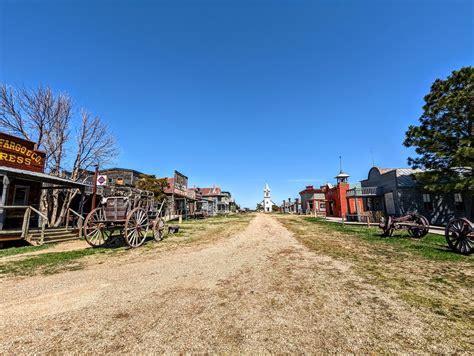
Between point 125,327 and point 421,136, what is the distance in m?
22.8

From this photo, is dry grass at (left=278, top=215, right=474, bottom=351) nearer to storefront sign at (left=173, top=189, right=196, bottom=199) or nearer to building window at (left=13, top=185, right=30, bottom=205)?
building window at (left=13, top=185, right=30, bottom=205)

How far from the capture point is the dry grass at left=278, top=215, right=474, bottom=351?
11.2 feet

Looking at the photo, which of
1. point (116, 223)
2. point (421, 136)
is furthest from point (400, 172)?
point (116, 223)

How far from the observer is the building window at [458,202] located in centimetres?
2039

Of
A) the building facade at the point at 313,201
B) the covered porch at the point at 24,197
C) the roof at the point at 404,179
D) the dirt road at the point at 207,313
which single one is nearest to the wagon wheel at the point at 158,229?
the covered porch at the point at 24,197

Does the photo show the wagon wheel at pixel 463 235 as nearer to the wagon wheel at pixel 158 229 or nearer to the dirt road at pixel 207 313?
the dirt road at pixel 207 313

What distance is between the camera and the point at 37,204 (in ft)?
50.6

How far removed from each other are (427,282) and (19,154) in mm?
21236

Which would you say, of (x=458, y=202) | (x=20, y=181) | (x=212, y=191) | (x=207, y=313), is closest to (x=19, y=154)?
(x=20, y=181)

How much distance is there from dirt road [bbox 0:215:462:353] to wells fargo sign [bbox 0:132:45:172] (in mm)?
12157

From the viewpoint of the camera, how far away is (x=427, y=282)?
5.22 m

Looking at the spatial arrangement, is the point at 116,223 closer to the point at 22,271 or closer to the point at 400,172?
the point at 22,271

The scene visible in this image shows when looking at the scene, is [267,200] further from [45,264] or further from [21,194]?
[45,264]

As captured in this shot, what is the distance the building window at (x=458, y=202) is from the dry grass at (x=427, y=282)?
17.3 m
